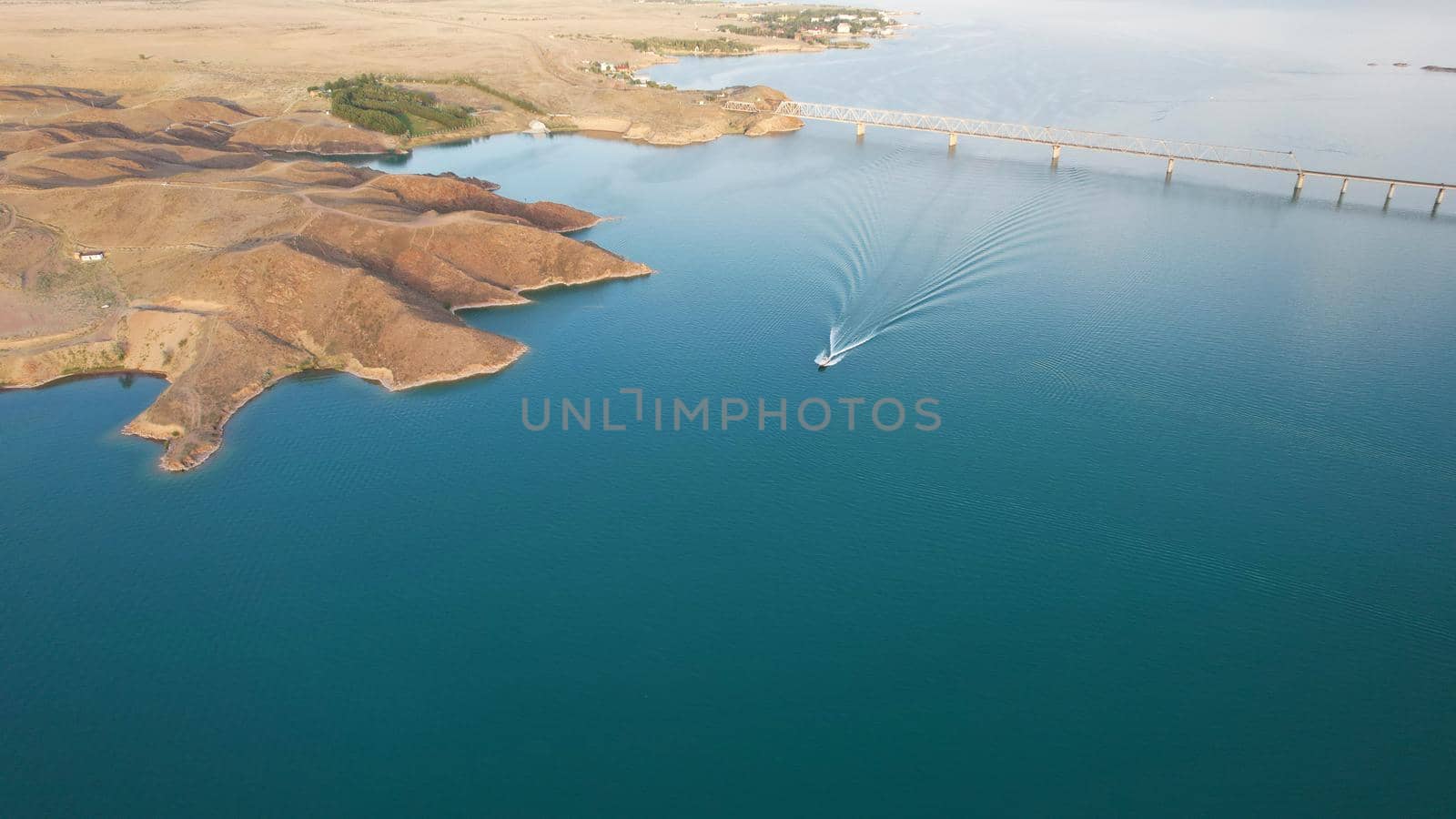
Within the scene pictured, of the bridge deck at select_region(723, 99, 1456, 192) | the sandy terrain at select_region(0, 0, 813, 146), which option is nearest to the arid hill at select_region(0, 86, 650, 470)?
the sandy terrain at select_region(0, 0, 813, 146)

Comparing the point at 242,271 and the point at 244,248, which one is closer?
the point at 242,271

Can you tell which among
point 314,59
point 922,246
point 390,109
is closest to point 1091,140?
point 922,246

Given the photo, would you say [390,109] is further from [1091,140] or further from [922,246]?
[1091,140]

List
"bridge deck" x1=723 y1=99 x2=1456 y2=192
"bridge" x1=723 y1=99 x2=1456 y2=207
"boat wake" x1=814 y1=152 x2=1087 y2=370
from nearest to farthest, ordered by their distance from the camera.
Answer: "boat wake" x1=814 y1=152 x2=1087 y2=370, "bridge" x1=723 y1=99 x2=1456 y2=207, "bridge deck" x1=723 y1=99 x2=1456 y2=192

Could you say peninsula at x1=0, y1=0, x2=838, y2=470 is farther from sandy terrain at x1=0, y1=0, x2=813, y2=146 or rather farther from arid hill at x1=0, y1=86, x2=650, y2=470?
sandy terrain at x1=0, y1=0, x2=813, y2=146

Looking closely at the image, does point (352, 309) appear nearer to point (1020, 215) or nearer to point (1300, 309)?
point (1020, 215)

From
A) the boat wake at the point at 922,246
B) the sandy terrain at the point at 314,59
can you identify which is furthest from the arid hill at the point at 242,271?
the sandy terrain at the point at 314,59
